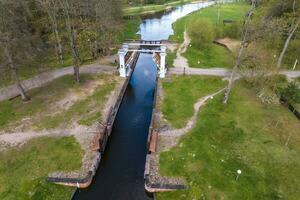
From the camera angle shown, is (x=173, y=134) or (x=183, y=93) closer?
(x=173, y=134)

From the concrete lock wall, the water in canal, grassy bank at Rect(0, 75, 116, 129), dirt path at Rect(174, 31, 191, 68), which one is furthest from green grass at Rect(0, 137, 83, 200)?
dirt path at Rect(174, 31, 191, 68)

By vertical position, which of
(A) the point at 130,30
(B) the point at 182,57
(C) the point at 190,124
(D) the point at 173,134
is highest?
(A) the point at 130,30

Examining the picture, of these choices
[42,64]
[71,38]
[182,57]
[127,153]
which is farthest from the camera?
[182,57]

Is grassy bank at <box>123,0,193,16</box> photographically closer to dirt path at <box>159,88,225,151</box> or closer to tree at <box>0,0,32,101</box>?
tree at <box>0,0,32,101</box>

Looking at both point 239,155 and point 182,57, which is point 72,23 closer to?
point 182,57

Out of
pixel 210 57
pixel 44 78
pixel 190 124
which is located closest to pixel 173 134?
pixel 190 124

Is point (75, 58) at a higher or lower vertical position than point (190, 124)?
higher
